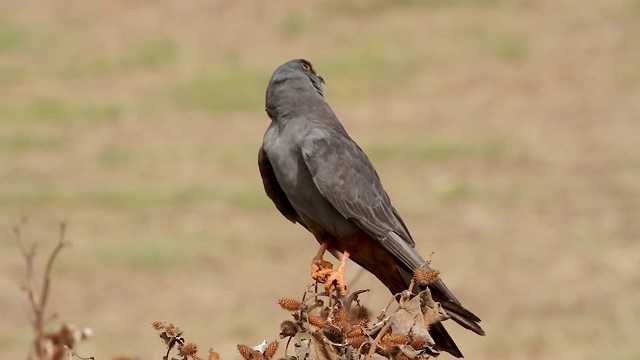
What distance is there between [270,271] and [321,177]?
314 inches

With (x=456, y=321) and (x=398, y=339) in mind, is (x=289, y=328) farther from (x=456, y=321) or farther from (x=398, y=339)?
(x=456, y=321)

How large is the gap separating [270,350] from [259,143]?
1338cm

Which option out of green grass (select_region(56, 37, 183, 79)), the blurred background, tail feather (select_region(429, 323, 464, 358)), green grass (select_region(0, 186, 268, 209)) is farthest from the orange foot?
green grass (select_region(56, 37, 183, 79))

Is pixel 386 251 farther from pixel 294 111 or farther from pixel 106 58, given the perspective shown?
pixel 106 58

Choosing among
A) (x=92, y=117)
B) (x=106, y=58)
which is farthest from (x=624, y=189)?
(x=106, y=58)

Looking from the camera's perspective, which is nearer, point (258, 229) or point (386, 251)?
point (386, 251)

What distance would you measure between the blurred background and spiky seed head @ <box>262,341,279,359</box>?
633 cm

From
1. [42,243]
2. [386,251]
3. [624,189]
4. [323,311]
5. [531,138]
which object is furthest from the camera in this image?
[531,138]

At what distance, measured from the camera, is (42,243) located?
43.6ft

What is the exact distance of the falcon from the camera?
454 cm

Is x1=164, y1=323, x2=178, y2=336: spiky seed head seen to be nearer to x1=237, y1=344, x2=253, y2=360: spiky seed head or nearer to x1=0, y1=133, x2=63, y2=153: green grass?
x1=237, y1=344, x2=253, y2=360: spiky seed head

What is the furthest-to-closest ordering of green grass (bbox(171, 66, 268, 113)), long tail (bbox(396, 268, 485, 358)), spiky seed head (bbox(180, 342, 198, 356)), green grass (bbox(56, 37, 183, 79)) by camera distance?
green grass (bbox(56, 37, 183, 79))
green grass (bbox(171, 66, 268, 113))
long tail (bbox(396, 268, 485, 358))
spiky seed head (bbox(180, 342, 198, 356))

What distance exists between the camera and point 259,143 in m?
16.5

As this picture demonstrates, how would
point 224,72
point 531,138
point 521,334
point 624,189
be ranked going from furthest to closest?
1. point 224,72
2. point 531,138
3. point 624,189
4. point 521,334
